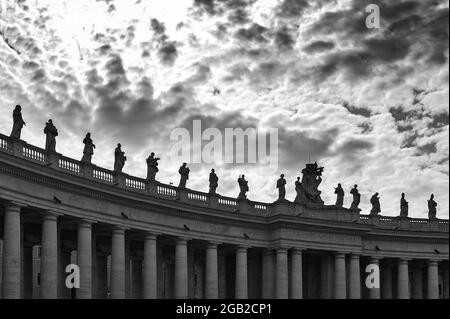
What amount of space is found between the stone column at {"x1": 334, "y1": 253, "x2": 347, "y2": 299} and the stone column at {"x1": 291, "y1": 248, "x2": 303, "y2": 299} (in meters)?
5.43

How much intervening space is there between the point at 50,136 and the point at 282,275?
34615 mm

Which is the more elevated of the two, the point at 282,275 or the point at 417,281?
the point at 417,281

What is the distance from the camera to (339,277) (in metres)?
93.3

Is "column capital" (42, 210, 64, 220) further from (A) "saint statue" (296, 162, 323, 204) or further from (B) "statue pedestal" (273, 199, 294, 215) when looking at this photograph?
(A) "saint statue" (296, 162, 323, 204)

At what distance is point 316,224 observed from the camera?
3634 inches

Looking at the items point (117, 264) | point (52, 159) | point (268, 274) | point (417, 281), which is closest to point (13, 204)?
point (52, 159)

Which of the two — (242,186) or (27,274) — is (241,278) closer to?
(242,186)

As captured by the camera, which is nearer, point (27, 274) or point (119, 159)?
point (27, 274)

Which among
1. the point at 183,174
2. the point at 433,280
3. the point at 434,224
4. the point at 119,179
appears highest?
the point at 183,174

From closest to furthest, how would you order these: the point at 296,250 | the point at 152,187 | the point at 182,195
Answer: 1. the point at 152,187
2. the point at 182,195
3. the point at 296,250

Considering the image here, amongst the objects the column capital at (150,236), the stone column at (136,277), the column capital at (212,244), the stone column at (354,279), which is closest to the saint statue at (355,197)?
the stone column at (354,279)

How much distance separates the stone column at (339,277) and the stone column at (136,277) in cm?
2401

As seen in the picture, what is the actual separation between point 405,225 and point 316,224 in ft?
58.8
